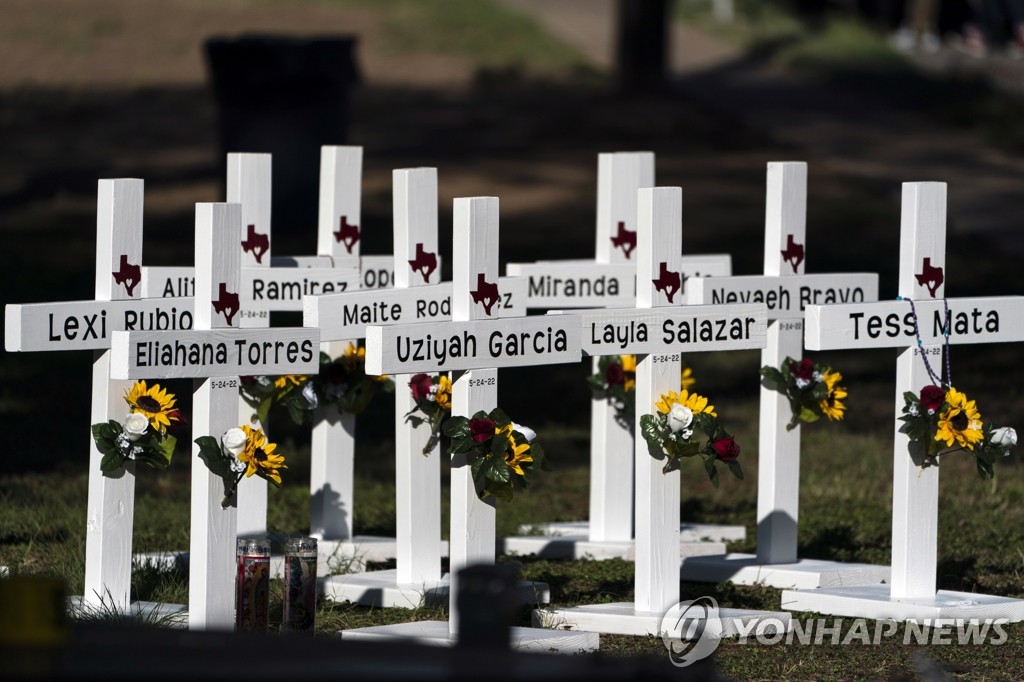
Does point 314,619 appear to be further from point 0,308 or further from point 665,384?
point 0,308

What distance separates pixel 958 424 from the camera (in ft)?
20.4

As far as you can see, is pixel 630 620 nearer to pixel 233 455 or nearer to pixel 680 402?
pixel 680 402

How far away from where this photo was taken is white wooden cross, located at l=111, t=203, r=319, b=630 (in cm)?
549

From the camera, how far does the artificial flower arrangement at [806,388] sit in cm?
677

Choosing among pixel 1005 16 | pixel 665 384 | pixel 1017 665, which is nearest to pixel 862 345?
pixel 665 384

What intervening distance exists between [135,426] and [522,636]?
4.50 feet

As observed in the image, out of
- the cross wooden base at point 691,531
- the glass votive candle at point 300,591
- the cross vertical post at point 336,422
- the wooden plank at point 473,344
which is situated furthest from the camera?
the cross wooden base at point 691,531

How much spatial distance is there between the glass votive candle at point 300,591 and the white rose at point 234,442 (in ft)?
1.09

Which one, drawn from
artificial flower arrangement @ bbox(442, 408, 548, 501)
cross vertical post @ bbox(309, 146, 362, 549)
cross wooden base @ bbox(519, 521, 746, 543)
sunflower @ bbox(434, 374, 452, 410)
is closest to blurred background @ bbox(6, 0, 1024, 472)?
cross wooden base @ bbox(519, 521, 746, 543)

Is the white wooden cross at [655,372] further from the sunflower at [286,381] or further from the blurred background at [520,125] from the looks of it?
the blurred background at [520,125]

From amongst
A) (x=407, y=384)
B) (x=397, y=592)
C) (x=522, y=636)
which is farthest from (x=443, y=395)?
(x=522, y=636)

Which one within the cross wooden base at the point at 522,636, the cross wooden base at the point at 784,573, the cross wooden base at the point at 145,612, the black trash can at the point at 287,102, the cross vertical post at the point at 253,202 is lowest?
the cross wooden base at the point at 522,636

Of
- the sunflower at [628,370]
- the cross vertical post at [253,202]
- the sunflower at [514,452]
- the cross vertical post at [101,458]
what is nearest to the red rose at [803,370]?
the sunflower at [628,370]

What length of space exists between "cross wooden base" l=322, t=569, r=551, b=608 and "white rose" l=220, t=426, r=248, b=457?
105cm
